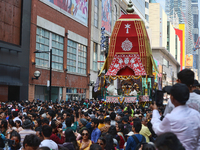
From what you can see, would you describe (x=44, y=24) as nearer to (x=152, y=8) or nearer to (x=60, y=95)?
(x=60, y=95)

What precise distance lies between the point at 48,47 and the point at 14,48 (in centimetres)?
725

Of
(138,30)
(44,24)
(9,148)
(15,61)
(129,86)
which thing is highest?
(44,24)

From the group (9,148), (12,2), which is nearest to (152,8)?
(12,2)

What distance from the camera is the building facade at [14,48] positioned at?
92.6ft

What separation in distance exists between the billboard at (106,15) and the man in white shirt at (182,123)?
4835 centimetres

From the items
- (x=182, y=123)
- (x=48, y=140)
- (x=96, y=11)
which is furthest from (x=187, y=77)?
(x=96, y=11)

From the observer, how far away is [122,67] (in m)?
24.6

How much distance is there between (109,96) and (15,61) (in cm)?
1069

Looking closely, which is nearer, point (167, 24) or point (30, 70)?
point (30, 70)

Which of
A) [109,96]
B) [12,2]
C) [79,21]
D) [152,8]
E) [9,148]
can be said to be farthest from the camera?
[152,8]

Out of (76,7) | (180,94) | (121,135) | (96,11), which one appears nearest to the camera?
(180,94)

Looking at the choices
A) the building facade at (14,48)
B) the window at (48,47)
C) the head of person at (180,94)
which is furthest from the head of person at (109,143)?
the window at (48,47)

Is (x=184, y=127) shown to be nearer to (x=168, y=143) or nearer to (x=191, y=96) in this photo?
(x=168, y=143)

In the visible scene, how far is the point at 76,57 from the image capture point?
43750mm
